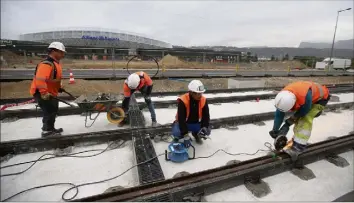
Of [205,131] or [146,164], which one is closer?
[146,164]

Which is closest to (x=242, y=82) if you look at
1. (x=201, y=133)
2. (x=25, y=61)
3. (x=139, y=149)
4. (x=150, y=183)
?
(x=201, y=133)

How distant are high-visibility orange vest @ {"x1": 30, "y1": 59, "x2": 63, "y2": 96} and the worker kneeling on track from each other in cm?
395

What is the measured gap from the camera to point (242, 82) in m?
10.2

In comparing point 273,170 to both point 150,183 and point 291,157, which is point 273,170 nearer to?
point 291,157

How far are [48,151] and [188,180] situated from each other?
259cm

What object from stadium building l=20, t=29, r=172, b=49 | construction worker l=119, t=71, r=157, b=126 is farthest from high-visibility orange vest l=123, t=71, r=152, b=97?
stadium building l=20, t=29, r=172, b=49

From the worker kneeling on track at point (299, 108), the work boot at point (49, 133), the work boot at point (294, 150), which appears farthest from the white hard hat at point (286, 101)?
the work boot at point (49, 133)

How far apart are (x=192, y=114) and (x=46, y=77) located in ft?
8.91

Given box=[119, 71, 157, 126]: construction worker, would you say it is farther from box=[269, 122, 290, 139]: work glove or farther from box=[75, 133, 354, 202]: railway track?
box=[269, 122, 290, 139]: work glove

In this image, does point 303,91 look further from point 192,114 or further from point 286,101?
point 192,114

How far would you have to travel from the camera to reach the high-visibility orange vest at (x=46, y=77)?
3.56m

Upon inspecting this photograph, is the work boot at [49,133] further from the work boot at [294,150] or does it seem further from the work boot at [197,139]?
the work boot at [294,150]

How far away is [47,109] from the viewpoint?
386 cm

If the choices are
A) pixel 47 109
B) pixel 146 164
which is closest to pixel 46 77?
pixel 47 109
